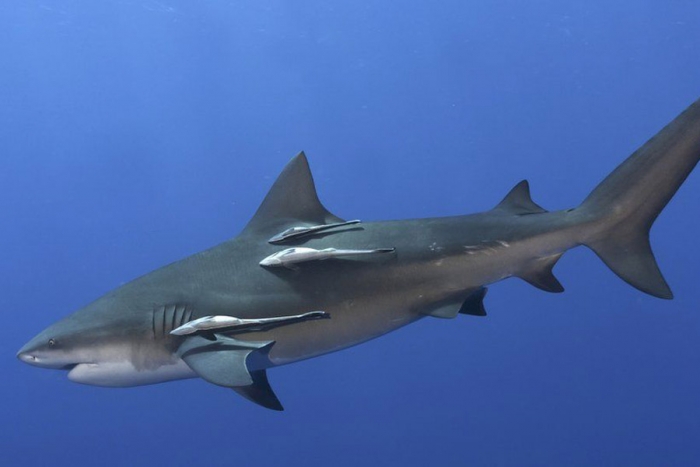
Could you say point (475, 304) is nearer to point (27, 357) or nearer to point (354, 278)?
point (354, 278)

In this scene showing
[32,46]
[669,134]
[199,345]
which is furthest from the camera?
[32,46]

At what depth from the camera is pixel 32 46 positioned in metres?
7.71

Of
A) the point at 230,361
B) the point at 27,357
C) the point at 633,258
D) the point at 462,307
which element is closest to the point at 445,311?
the point at 462,307

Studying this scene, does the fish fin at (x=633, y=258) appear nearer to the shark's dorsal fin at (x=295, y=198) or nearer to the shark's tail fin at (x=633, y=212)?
the shark's tail fin at (x=633, y=212)

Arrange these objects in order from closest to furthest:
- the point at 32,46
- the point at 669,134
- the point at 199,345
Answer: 1. the point at 199,345
2. the point at 669,134
3. the point at 32,46

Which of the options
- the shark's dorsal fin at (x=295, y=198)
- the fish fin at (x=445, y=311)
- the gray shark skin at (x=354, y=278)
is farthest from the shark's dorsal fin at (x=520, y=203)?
the shark's dorsal fin at (x=295, y=198)

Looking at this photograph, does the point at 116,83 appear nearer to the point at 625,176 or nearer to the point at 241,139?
the point at 241,139

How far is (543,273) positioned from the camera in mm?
3137

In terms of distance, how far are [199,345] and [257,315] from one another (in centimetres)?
30

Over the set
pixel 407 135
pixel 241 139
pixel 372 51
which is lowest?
pixel 407 135

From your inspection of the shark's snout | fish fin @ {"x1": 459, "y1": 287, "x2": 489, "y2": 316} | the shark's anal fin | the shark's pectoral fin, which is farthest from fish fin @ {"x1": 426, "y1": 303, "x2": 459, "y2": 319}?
the shark's snout

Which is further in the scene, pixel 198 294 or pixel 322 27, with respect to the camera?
pixel 322 27

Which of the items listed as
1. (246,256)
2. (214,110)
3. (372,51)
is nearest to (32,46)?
(214,110)

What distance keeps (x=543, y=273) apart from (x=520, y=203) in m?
0.39
